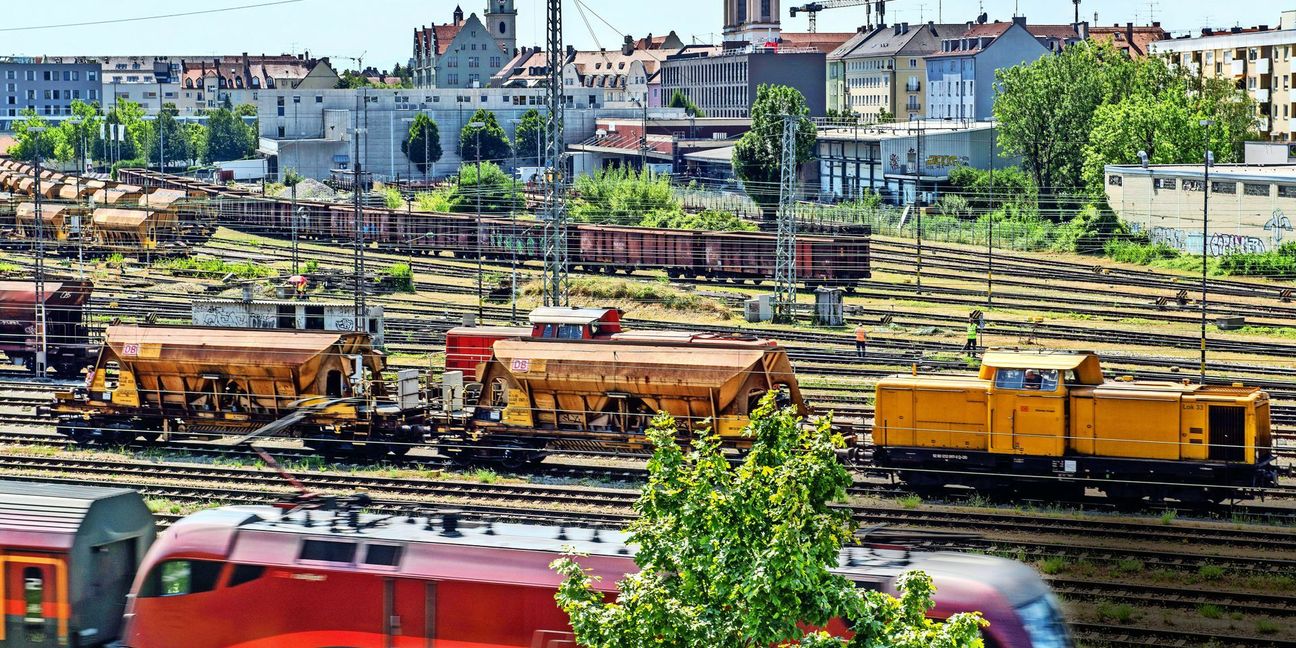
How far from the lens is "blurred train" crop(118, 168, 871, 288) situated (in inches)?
2157

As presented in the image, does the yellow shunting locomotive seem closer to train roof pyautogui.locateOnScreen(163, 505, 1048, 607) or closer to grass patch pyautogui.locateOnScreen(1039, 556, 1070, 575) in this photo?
grass patch pyautogui.locateOnScreen(1039, 556, 1070, 575)

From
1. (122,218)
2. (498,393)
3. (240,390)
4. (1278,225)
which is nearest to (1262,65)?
(1278,225)

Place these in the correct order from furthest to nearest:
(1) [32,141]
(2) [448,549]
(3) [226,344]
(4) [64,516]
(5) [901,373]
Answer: (1) [32,141], (5) [901,373], (3) [226,344], (4) [64,516], (2) [448,549]

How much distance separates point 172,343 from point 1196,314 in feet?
108

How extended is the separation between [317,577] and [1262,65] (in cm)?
8837

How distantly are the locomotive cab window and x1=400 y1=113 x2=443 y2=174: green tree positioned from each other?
9071 cm

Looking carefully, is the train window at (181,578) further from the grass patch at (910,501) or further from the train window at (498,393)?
the train window at (498,393)

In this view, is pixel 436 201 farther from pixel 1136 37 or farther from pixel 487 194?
pixel 1136 37

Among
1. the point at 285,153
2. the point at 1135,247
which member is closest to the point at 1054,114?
the point at 1135,247

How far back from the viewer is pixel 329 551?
14078 millimetres

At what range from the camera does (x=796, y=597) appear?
9.27 meters

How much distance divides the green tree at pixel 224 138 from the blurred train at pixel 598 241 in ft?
207

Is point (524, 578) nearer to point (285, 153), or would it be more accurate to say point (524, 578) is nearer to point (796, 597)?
point (796, 597)

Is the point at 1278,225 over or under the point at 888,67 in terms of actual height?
under
